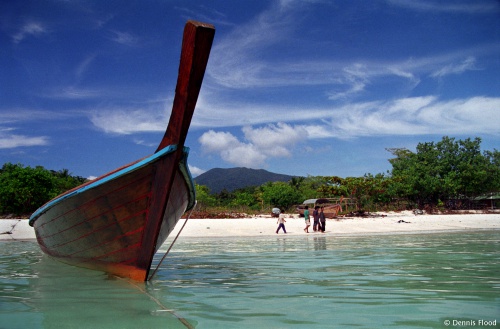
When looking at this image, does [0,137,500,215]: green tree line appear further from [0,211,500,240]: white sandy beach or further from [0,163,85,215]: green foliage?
[0,211,500,240]: white sandy beach

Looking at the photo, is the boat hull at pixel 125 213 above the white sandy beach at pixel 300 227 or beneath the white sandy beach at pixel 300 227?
above

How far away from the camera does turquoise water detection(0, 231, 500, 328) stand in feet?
11.1

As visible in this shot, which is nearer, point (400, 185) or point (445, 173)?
point (400, 185)

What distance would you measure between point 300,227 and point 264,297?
16547mm

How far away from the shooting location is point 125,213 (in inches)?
211

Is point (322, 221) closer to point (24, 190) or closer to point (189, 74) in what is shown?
point (189, 74)

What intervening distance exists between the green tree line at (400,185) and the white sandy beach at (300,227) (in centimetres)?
391

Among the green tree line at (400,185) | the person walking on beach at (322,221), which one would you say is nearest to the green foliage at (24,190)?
the green tree line at (400,185)

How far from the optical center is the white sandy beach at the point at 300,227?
1844 cm

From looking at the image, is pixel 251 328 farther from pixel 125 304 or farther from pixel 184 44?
pixel 184 44
